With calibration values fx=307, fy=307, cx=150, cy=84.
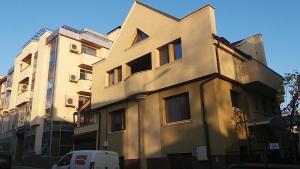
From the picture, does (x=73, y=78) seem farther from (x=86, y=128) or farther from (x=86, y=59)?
(x=86, y=128)

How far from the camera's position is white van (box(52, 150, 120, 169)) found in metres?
14.8

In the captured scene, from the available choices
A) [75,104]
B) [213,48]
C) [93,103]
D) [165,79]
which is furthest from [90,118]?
[213,48]

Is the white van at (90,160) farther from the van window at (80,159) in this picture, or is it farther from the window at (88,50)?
the window at (88,50)

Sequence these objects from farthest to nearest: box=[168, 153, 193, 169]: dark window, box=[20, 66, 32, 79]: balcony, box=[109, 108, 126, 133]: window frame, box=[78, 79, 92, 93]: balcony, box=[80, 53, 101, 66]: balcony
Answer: box=[20, 66, 32, 79]: balcony
box=[80, 53, 101, 66]: balcony
box=[78, 79, 92, 93]: balcony
box=[109, 108, 126, 133]: window frame
box=[168, 153, 193, 169]: dark window

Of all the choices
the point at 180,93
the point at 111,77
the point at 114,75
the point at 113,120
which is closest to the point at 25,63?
the point at 111,77

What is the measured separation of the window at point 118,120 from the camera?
22219mm

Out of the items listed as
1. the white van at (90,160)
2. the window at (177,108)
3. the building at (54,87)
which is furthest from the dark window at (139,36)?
the building at (54,87)

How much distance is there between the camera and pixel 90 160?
14781mm

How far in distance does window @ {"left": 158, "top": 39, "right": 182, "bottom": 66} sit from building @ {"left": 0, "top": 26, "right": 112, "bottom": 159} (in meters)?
16.6

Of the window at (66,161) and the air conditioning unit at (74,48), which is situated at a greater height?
the air conditioning unit at (74,48)

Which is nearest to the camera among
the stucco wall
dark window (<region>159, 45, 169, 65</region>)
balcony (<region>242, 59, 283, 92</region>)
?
the stucco wall

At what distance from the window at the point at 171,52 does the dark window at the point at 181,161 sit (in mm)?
5853

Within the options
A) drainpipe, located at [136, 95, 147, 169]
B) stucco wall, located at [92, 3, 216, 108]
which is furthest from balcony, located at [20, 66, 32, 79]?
drainpipe, located at [136, 95, 147, 169]

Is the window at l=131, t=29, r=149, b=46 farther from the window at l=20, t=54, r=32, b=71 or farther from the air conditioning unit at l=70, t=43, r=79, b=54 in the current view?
the window at l=20, t=54, r=32, b=71
